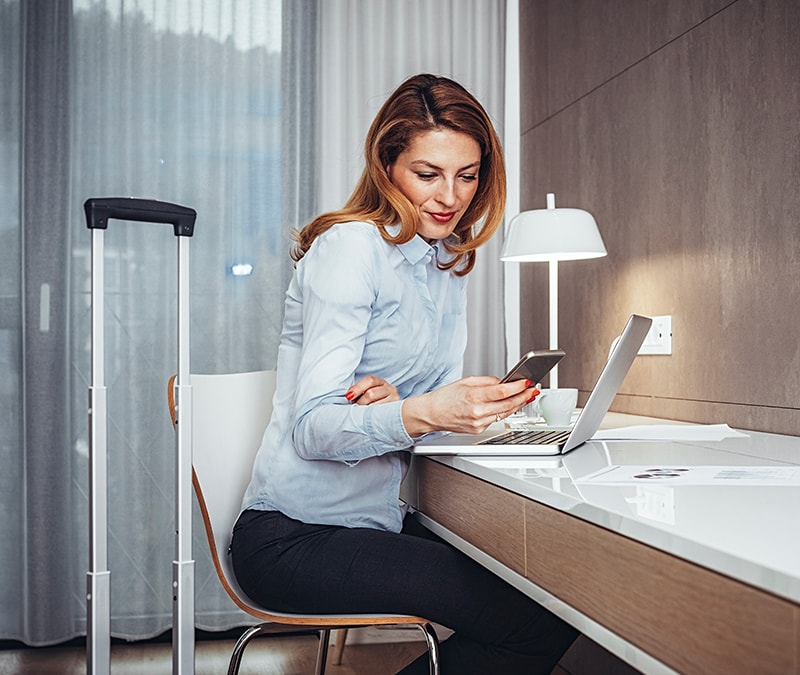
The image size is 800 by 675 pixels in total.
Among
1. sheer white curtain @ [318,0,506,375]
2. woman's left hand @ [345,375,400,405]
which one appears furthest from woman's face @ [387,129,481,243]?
sheer white curtain @ [318,0,506,375]

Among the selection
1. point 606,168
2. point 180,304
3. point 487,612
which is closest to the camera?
point 487,612

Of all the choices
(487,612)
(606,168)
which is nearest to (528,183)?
(606,168)

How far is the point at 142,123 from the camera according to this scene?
3.09m

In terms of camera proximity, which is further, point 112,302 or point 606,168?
point 112,302

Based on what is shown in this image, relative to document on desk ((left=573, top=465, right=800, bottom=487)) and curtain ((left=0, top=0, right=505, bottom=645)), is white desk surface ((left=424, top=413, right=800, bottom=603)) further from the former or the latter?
curtain ((left=0, top=0, right=505, bottom=645))

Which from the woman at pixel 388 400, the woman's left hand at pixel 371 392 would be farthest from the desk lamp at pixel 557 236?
the woman's left hand at pixel 371 392

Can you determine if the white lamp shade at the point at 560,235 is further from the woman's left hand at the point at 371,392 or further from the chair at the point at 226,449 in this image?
the woman's left hand at the point at 371,392

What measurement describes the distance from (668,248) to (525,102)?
1.15 metres

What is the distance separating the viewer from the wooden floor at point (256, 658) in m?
2.72

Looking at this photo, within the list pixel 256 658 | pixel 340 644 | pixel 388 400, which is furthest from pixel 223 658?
pixel 388 400

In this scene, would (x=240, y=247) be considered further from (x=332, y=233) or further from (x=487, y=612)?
(x=487, y=612)

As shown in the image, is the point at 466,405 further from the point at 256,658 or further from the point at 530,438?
the point at 256,658

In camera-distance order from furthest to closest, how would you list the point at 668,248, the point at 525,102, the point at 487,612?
the point at 525,102
the point at 668,248
the point at 487,612

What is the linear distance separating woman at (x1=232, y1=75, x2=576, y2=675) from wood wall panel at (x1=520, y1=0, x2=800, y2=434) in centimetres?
58
